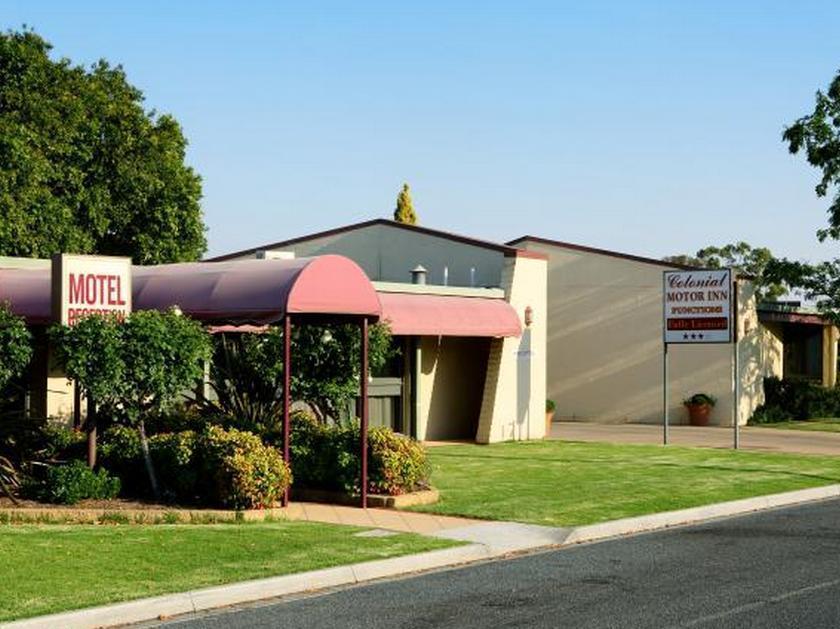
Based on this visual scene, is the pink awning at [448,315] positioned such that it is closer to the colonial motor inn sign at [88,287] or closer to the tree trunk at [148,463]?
the colonial motor inn sign at [88,287]

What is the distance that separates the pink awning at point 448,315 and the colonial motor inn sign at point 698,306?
357 centimetres

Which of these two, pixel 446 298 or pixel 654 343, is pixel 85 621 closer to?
pixel 446 298

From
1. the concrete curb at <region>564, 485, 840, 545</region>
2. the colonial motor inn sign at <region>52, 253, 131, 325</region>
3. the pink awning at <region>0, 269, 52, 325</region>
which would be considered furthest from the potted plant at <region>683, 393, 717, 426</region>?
the colonial motor inn sign at <region>52, 253, 131, 325</region>

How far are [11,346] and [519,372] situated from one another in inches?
632

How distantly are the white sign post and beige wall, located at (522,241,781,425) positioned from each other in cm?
688

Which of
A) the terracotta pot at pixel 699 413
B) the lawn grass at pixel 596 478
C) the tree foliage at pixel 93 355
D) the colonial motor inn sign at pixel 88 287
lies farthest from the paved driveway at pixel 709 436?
the tree foliage at pixel 93 355

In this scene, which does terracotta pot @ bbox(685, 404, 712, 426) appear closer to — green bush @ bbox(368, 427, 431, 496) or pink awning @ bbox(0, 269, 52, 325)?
green bush @ bbox(368, 427, 431, 496)

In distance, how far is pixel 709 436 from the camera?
3166cm

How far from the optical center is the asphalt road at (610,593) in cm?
980

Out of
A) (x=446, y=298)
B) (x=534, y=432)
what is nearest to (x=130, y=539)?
(x=446, y=298)

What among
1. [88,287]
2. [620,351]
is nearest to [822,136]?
[620,351]

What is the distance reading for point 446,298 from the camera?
27.1m

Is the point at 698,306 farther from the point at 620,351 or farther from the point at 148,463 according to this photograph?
the point at 148,463

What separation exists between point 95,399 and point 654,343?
22994 millimetres
